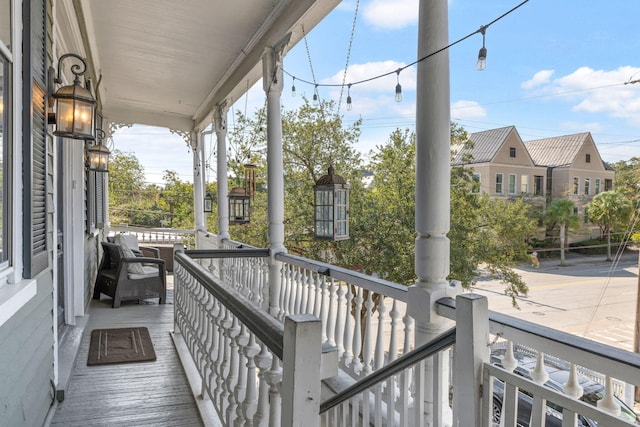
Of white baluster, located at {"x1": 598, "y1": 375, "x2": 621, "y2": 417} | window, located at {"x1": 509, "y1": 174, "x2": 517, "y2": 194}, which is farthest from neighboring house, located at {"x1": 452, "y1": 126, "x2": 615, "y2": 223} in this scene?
white baluster, located at {"x1": 598, "y1": 375, "x2": 621, "y2": 417}

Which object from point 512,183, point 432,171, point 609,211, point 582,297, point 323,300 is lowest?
point 582,297

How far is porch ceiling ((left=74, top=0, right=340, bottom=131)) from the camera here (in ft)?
12.2

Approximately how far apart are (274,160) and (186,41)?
1.74 metres

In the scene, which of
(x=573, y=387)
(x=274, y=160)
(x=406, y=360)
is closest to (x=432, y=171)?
(x=406, y=360)

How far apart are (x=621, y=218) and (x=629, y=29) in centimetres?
243

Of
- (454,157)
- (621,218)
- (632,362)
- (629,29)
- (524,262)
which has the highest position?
(629,29)

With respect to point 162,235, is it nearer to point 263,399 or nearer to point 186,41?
point 186,41

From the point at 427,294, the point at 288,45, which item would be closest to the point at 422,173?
the point at 427,294

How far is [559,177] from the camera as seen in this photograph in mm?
6070

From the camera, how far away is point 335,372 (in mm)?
1080

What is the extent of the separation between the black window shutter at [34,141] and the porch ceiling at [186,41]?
6.72ft

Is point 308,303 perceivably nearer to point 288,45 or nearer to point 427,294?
point 427,294

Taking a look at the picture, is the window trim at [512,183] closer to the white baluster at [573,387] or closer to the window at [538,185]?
the window at [538,185]

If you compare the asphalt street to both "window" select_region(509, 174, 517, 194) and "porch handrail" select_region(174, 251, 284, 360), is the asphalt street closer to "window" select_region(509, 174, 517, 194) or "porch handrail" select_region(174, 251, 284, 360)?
"window" select_region(509, 174, 517, 194)
